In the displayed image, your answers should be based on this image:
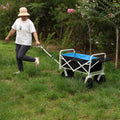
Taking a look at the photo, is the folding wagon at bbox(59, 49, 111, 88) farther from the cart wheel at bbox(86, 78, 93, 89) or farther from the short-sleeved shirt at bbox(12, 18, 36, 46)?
the short-sleeved shirt at bbox(12, 18, 36, 46)

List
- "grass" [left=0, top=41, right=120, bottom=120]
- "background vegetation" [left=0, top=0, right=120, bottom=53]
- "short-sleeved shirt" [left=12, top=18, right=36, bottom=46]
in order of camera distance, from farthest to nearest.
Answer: "background vegetation" [left=0, top=0, right=120, bottom=53] < "short-sleeved shirt" [left=12, top=18, right=36, bottom=46] < "grass" [left=0, top=41, right=120, bottom=120]

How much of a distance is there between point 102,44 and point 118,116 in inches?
194

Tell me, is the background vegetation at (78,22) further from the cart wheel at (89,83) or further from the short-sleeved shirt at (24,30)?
the cart wheel at (89,83)

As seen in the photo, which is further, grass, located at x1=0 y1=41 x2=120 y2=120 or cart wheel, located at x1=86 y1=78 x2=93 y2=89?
cart wheel, located at x1=86 y1=78 x2=93 y2=89

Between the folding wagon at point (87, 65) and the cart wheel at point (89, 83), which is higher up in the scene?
the folding wagon at point (87, 65)

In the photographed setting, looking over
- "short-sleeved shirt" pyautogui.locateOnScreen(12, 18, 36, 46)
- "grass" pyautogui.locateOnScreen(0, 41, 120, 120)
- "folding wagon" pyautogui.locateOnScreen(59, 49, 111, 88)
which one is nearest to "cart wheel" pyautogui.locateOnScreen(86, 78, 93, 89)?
"folding wagon" pyautogui.locateOnScreen(59, 49, 111, 88)

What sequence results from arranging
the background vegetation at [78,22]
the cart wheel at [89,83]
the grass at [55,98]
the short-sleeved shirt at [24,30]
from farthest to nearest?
1. the background vegetation at [78,22]
2. the short-sleeved shirt at [24,30]
3. the cart wheel at [89,83]
4. the grass at [55,98]

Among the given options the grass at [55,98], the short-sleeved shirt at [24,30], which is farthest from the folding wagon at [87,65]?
the short-sleeved shirt at [24,30]

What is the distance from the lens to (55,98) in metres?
4.04

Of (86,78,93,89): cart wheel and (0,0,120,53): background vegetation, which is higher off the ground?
(0,0,120,53): background vegetation

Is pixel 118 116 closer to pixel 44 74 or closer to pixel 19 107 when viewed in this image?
pixel 19 107

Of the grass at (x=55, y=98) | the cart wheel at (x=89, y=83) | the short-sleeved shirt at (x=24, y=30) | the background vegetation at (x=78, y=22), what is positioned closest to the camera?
the grass at (x=55, y=98)

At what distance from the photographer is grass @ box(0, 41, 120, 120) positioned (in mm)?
3350

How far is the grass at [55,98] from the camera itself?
11.0 ft
